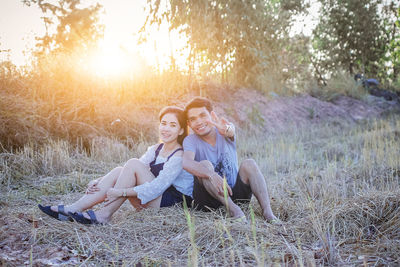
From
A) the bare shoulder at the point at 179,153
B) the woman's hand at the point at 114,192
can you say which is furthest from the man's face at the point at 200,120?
the woman's hand at the point at 114,192

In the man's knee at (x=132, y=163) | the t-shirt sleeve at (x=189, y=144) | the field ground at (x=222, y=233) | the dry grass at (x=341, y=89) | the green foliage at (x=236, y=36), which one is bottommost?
the field ground at (x=222, y=233)

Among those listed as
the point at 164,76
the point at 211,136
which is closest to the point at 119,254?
the point at 211,136

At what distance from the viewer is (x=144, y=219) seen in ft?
10.3

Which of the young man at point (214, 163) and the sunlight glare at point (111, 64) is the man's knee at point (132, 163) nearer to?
the young man at point (214, 163)

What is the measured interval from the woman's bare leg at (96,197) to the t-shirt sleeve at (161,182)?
354 mm

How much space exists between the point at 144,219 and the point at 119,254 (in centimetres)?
78

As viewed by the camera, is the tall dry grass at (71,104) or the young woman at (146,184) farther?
the tall dry grass at (71,104)

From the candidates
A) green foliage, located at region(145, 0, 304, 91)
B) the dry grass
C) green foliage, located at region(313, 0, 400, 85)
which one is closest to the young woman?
green foliage, located at region(145, 0, 304, 91)

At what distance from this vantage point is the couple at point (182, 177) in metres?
3.08

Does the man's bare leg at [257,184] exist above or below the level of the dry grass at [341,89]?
below

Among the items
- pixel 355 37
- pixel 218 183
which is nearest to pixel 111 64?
pixel 218 183

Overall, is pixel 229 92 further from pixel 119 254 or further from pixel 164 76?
pixel 119 254

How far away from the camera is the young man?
310 centimetres

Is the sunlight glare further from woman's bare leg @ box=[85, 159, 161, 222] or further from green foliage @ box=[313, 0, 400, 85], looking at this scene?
green foliage @ box=[313, 0, 400, 85]
